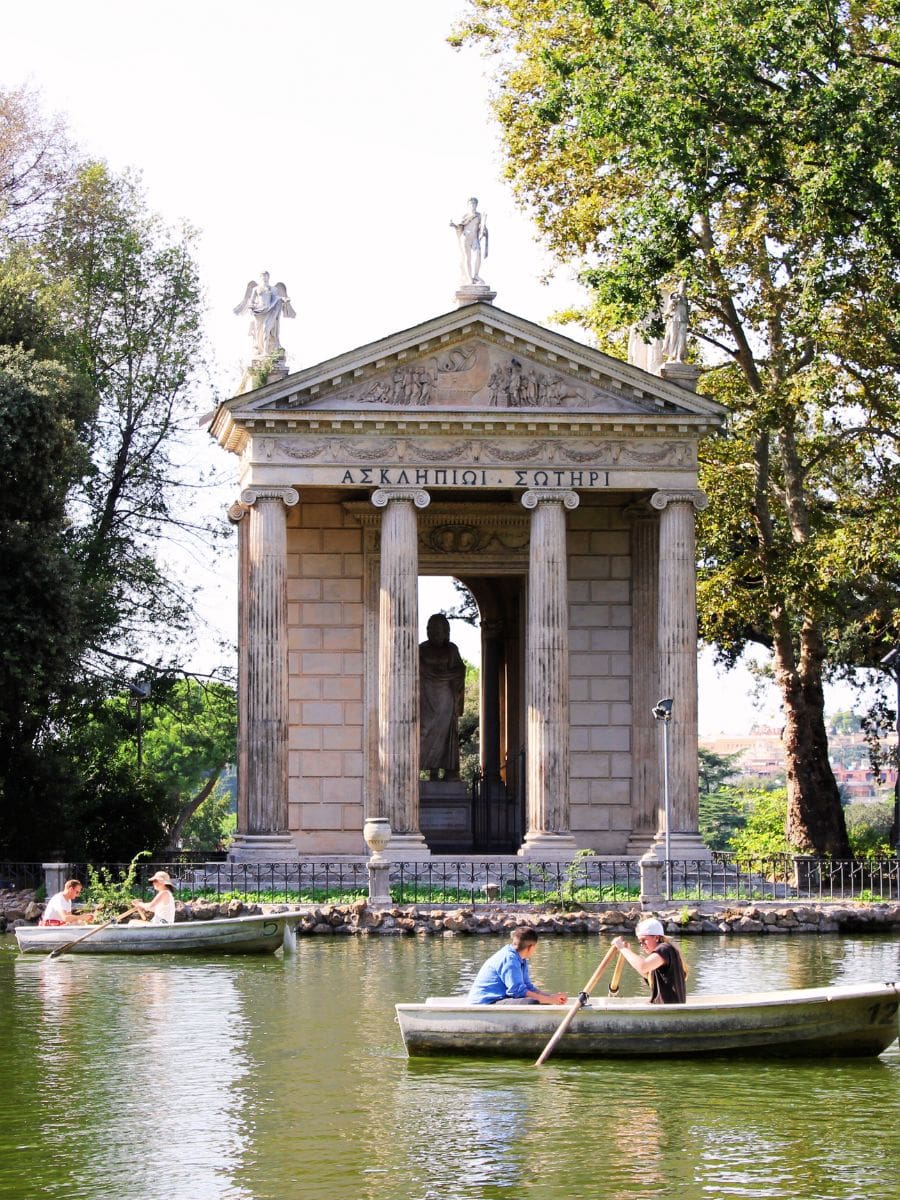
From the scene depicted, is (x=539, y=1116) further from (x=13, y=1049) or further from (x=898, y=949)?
(x=898, y=949)

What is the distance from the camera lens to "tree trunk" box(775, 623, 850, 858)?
50.4 metres

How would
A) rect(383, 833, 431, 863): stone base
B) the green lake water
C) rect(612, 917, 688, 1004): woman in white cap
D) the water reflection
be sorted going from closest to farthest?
the green lake water
the water reflection
rect(612, 917, 688, 1004): woman in white cap
rect(383, 833, 431, 863): stone base

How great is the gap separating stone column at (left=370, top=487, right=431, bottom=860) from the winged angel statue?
437cm

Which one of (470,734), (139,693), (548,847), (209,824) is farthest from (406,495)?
(209,824)

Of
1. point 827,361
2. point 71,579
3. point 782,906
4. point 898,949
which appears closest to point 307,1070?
point 898,949

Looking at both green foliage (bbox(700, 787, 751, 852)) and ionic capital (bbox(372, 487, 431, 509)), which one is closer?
ionic capital (bbox(372, 487, 431, 509))

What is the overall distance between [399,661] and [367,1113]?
25806 mm

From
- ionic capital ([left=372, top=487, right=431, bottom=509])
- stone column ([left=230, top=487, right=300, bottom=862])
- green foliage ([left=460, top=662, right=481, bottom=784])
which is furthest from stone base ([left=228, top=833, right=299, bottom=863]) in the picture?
green foliage ([left=460, top=662, right=481, bottom=784])

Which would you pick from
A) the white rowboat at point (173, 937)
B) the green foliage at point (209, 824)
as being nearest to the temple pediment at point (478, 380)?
the white rowboat at point (173, 937)

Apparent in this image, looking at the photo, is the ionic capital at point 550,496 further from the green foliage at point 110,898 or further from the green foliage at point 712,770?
the green foliage at point 712,770

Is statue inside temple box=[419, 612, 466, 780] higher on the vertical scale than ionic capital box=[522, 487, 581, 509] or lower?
lower

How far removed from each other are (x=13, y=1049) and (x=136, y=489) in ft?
119

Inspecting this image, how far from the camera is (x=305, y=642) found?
47.6 m

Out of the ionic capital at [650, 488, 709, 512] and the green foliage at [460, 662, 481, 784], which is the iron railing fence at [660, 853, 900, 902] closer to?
the ionic capital at [650, 488, 709, 512]
